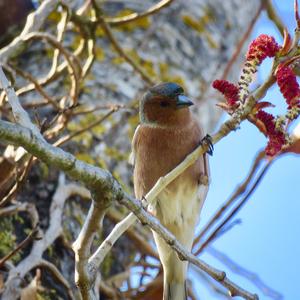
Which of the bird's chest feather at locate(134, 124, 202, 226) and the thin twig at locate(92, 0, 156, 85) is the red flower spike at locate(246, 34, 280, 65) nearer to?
the bird's chest feather at locate(134, 124, 202, 226)

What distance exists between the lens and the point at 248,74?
6.03 ft

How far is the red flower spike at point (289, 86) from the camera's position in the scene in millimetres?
1785

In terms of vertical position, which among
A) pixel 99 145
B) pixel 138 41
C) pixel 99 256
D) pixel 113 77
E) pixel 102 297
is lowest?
pixel 99 256

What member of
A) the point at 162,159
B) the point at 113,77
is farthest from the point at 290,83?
the point at 113,77

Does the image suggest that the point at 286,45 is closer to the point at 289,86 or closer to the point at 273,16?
the point at 289,86

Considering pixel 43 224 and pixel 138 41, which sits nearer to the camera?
pixel 43 224

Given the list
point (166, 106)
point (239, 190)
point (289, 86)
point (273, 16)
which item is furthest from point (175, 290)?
point (273, 16)

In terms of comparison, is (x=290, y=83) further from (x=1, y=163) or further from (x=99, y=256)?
(x=1, y=163)

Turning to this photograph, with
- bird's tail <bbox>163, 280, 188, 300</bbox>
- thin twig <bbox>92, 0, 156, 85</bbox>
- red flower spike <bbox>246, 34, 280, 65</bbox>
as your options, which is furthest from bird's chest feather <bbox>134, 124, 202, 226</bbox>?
red flower spike <bbox>246, 34, 280, 65</bbox>

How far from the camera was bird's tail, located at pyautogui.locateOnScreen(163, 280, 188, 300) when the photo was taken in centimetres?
295

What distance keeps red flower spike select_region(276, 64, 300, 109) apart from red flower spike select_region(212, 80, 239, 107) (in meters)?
0.15

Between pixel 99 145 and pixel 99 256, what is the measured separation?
1.65 metres

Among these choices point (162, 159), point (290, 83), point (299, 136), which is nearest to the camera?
point (290, 83)

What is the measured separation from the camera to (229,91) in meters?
1.90
